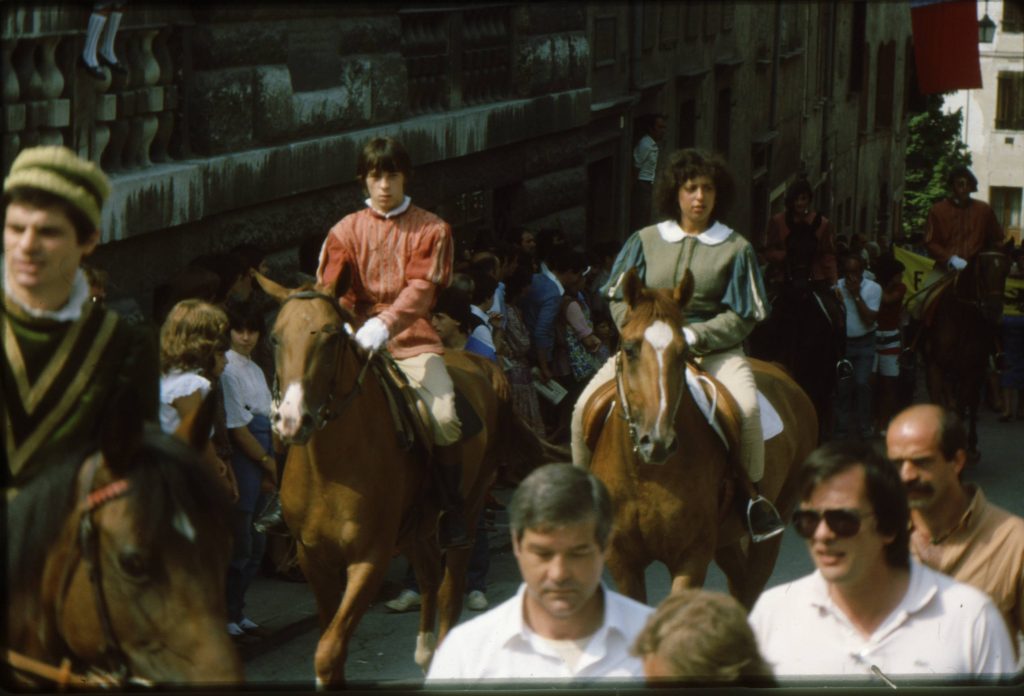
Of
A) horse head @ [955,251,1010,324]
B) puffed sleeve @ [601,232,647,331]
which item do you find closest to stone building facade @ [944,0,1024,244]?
horse head @ [955,251,1010,324]

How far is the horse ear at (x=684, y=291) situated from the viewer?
8.16 metres

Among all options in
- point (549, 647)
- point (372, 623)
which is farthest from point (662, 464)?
point (549, 647)

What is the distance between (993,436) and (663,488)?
10.1 meters

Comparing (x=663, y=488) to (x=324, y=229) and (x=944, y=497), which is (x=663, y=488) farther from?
(x=324, y=229)

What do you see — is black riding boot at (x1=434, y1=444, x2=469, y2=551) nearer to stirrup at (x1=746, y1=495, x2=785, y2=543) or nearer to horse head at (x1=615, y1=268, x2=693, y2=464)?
horse head at (x1=615, y1=268, x2=693, y2=464)

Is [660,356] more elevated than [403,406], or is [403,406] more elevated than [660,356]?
[660,356]

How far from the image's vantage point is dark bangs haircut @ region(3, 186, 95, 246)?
4.79 m

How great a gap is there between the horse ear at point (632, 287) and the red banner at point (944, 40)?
18.4ft

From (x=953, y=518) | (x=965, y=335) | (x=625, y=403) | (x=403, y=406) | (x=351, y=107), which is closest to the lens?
(x=953, y=518)

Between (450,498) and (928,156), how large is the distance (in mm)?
25181

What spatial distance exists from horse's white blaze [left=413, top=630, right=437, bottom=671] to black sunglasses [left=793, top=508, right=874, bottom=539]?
4610 mm

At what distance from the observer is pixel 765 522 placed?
29.1 feet

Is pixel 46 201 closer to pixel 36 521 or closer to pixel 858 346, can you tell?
pixel 36 521

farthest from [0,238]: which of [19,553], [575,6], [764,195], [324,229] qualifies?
[764,195]
